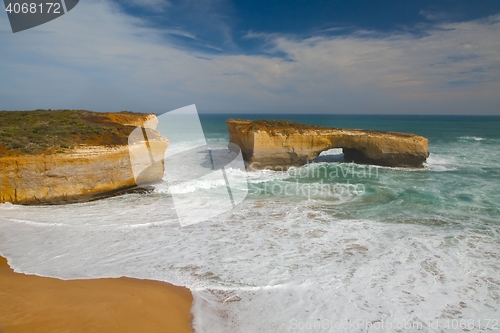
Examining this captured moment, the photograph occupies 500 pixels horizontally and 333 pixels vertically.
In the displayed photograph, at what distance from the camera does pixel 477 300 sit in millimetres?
5102

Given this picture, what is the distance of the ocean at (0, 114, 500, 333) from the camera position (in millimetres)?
4773

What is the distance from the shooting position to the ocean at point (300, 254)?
15.7 feet

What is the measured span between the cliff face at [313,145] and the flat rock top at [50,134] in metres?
6.69

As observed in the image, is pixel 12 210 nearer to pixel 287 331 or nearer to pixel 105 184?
pixel 105 184

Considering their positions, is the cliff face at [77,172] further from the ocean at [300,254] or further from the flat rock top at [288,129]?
the flat rock top at [288,129]

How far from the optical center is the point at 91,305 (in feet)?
15.6

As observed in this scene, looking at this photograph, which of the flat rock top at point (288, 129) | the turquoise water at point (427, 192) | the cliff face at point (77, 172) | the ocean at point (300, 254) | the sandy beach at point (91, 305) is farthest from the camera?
the flat rock top at point (288, 129)

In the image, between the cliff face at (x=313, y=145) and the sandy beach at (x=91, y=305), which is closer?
the sandy beach at (x=91, y=305)

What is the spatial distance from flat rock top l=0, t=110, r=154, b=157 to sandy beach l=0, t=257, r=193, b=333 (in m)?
5.91

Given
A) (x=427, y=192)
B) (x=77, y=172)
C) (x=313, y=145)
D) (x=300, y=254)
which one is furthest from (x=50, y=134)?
(x=427, y=192)

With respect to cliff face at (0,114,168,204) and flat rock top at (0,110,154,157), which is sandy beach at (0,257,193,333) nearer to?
cliff face at (0,114,168,204)

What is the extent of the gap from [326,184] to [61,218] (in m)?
→ 10.2

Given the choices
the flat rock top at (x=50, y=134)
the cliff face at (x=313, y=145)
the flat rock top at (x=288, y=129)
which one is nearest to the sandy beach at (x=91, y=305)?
the flat rock top at (x=50, y=134)

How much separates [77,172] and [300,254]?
8371mm
